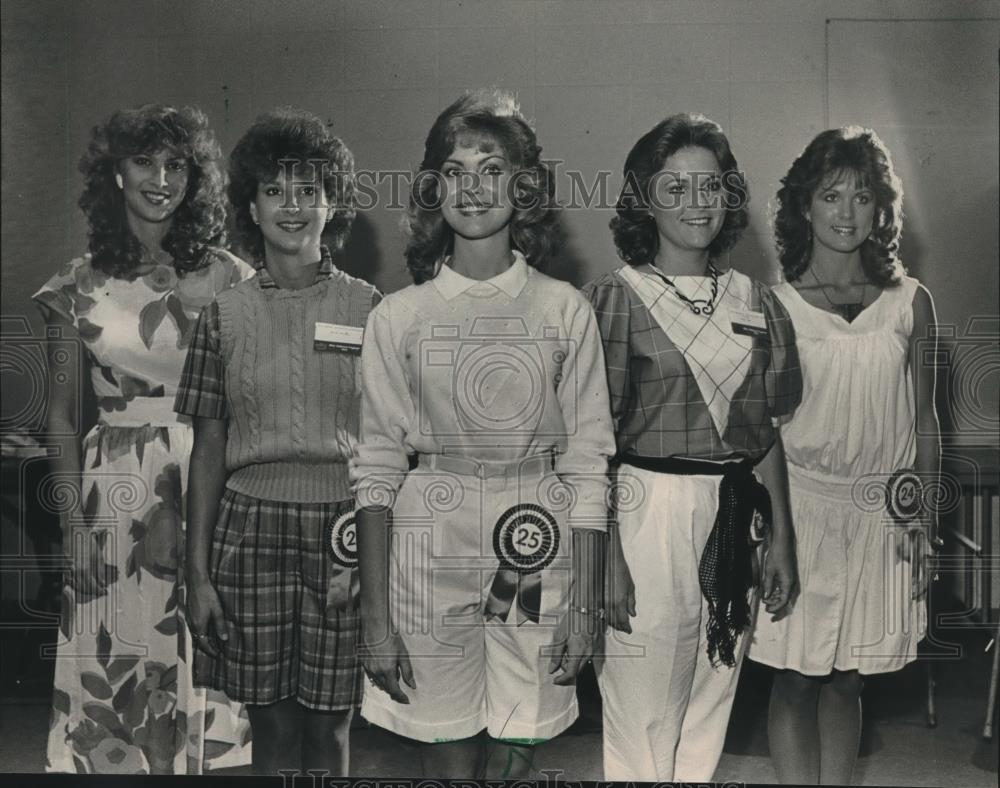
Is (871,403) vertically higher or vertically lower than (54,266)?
lower

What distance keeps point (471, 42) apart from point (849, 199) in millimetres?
965

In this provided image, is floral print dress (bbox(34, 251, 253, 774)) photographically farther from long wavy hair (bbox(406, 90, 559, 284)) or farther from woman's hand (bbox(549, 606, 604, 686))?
woman's hand (bbox(549, 606, 604, 686))

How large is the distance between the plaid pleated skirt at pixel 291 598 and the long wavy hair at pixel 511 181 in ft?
2.06

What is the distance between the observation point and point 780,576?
2842 mm

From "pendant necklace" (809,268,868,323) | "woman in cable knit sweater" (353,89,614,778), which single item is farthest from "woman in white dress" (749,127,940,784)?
"woman in cable knit sweater" (353,89,614,778)

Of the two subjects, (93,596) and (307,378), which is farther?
(93,596)

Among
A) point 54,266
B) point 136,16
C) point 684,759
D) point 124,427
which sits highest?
point 136,16

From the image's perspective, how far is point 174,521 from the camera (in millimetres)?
2926

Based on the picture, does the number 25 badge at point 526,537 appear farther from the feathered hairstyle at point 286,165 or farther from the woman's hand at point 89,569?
the woman's hand at point 89,569

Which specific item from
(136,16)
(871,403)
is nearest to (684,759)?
(871,403)

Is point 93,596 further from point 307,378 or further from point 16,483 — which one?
point 307,378

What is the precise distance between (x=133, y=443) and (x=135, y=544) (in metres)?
0.25

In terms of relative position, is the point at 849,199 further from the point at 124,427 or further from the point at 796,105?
the point at 124,427

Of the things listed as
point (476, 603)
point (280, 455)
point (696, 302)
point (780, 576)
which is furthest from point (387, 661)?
point (696, 302)
